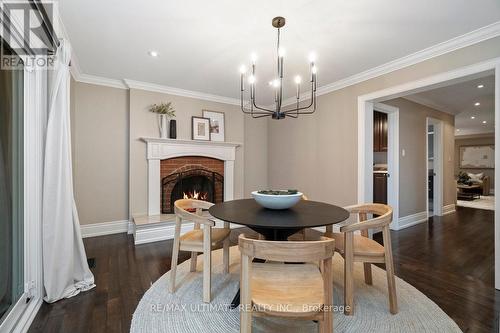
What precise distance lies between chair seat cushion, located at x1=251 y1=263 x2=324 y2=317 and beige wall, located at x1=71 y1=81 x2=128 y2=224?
2.97 metres

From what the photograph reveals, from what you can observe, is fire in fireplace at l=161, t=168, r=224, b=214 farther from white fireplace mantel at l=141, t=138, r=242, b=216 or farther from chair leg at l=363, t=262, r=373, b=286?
chair leg at l=363, t=262, r=373, b=286

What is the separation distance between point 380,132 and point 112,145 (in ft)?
15.7

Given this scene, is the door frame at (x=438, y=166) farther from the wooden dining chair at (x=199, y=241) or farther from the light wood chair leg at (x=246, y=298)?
the light wood chair leg at (x=246, y=298)

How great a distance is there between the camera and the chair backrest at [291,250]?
104 cm

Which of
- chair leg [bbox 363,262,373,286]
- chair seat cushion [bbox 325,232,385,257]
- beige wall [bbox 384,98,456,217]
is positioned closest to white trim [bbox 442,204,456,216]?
beige wall [bbox 384,98,456,217]

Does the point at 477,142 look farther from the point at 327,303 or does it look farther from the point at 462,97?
the point at 327,303

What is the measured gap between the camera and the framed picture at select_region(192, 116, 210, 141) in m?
4.02

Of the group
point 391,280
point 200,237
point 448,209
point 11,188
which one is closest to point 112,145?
point 11,188

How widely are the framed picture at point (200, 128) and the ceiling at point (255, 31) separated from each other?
109cm

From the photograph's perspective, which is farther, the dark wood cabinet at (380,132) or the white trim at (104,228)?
the dark wood cabinet at (380,132)

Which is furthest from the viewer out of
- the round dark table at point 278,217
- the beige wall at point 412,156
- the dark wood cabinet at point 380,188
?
the dark wood cabinet at point 380,188

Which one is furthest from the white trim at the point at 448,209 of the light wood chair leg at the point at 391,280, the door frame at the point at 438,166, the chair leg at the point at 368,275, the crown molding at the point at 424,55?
the light wood chair leg at the point at 391,280

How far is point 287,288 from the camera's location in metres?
1.26

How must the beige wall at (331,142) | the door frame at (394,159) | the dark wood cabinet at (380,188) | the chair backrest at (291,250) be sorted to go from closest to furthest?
the chair backrest at (291,250)
the beige wall at (331,142)
the door frame at (394,159)
the dark wood cabinet at (380,188)
